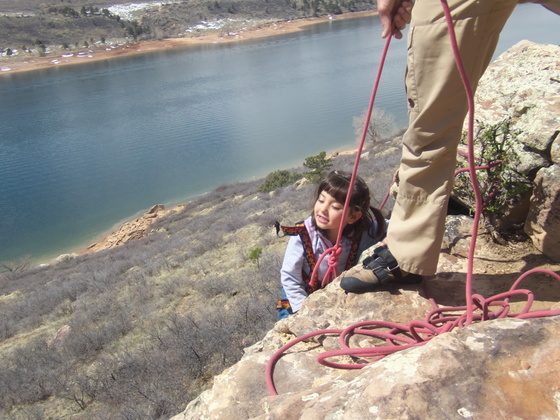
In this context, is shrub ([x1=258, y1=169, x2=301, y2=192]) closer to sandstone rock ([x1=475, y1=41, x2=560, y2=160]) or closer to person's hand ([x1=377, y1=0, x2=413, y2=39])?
sandstone rock ([x1=475, y1=41, x2=560, y2=160])

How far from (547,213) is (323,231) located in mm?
1138

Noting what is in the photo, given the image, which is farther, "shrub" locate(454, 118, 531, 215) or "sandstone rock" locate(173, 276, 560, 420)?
"shrub" locate(454, 118, 531, 215)

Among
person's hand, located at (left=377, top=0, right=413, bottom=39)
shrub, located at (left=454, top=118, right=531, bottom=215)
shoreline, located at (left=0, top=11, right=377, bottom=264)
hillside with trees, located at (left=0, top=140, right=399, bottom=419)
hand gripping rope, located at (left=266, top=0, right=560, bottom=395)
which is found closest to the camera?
hand gripping rope, located at (left=266, top=0, right=560, bottom=395)

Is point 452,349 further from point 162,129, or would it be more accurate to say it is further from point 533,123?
point 162,129

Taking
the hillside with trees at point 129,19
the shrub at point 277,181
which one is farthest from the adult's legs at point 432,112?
the hillside with trees at point 129,19

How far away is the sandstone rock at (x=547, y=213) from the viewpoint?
2.26 metres

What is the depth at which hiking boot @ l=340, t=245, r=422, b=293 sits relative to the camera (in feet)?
6.82

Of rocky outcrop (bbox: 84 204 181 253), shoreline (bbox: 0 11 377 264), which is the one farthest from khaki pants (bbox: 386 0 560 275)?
shoreline (bbox: 0 11 377 264)

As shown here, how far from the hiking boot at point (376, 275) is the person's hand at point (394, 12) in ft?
3.34

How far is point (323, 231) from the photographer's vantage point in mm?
2445

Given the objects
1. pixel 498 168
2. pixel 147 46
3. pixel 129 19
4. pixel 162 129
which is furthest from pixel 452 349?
pixel 129 19

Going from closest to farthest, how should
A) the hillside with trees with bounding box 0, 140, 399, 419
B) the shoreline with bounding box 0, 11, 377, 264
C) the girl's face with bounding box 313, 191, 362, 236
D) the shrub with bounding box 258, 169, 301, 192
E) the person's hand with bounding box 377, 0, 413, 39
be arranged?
the person's hand with bounding box 377, 0, 413, 39
the girl's face with bounding box 313, 191, 362, 236
the hillside with trees with bounding box 0, 140, 399, 419
the shrub with bounding box 258, 169, 301, 192
the shoreline with bounding box 0, 11, 377, 264

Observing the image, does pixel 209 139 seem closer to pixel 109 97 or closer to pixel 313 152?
pixel 313 152

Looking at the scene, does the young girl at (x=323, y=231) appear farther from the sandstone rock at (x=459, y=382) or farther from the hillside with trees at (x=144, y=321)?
the hillside with trees at (x=144, y=321)
